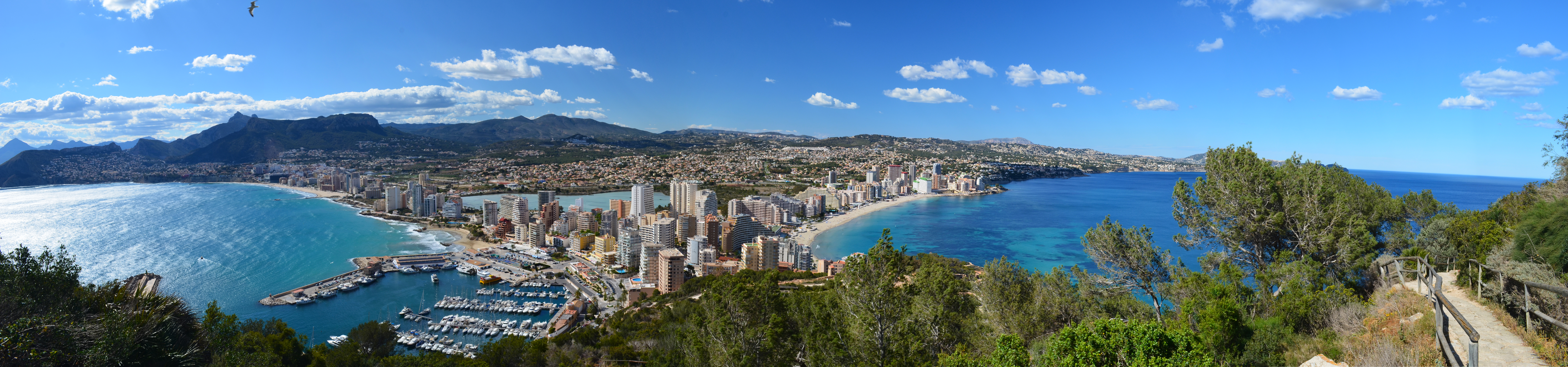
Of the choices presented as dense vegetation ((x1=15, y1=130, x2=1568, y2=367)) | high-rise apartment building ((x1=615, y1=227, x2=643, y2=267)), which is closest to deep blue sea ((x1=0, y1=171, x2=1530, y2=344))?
high-rise apartment building ((x1=615, y1=227, x2=643, y2=267))

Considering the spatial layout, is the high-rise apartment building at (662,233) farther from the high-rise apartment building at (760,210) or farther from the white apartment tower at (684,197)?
the white apartment tower at (684,197)

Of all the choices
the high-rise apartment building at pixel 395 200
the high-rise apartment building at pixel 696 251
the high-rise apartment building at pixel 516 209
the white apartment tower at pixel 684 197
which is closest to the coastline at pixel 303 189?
the high-rise apartment building at pixel 395 200

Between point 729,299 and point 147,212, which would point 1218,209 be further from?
point 147,212

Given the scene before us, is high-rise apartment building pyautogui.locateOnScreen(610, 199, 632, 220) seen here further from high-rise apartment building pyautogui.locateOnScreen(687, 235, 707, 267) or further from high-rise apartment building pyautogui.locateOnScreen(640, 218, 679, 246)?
high-rise apartment building pyautogui.locateOnScreen(687, 235, 707, 267)

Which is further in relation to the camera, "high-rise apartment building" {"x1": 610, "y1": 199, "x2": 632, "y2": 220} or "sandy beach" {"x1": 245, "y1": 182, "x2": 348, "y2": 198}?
"sandy beach" {"x1": 245, "y1": 182, "x2": 348, "y2": 198}

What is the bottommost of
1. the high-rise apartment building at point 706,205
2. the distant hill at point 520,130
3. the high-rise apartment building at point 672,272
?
the high-rise apartment building at point 672,272

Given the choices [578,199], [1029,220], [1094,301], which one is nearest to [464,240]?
[578,199]

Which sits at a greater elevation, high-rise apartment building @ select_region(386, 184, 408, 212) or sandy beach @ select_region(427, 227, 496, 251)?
high-rise apartment building @ select_region(386, 184, 408, 212)
